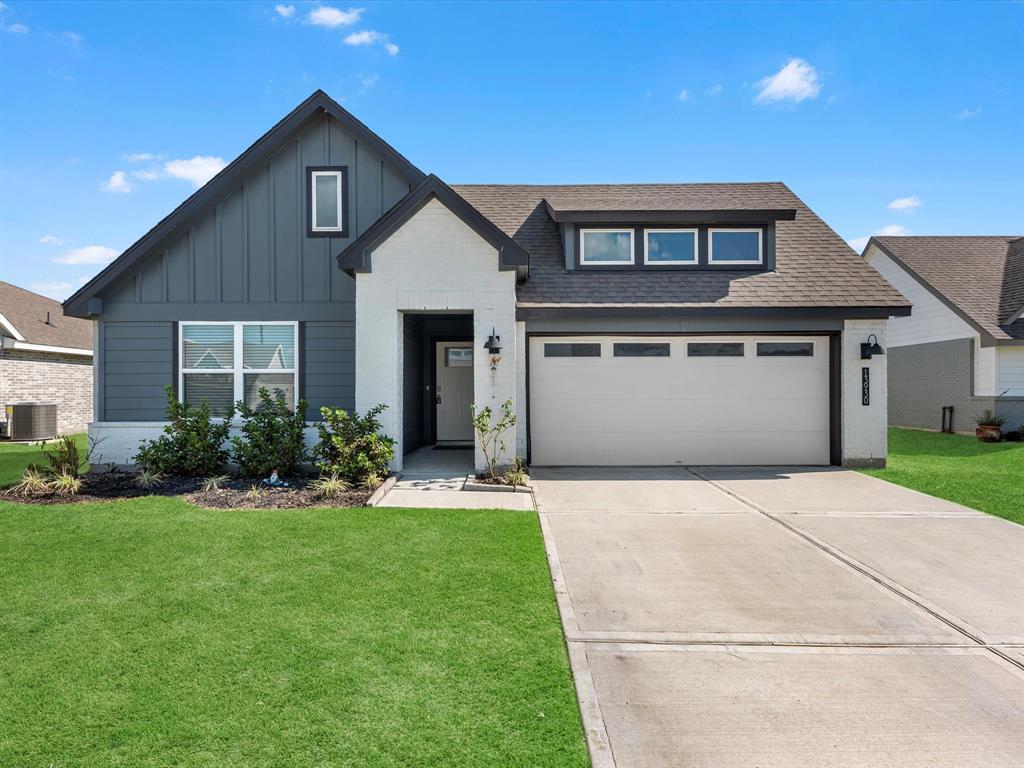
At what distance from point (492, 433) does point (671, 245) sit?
5.50 meters

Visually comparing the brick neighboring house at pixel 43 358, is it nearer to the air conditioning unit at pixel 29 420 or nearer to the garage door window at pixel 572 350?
the air conditioning unit at pixel 29 420

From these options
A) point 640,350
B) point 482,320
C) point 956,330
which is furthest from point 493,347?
point 956,330

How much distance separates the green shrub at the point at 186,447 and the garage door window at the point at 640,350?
271 inches

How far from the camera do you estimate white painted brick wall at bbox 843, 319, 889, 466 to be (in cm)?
973

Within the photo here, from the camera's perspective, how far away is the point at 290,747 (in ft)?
7.71

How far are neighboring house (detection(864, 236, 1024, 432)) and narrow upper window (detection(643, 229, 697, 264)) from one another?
10081mm

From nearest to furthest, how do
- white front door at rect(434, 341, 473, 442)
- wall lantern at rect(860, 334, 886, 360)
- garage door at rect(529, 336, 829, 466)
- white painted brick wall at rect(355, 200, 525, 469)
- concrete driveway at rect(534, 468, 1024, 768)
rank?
1. concrete driveway at rect(534, 468, 1024, 768)
2. white painted brick wall at rect(355, 200, 525, 469)
3. wall lantern at rect(860, 334, 886, 360)
4. garage door at rect(529, 336, 829, 466)
5. white front door at rect(434, 341, 473, 442)

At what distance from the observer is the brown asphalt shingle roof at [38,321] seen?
15789 millimetres

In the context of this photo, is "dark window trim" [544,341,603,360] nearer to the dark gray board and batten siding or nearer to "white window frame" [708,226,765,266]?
"white window frame" [708,226,765,266]

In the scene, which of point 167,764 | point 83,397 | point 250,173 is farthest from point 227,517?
point 83,397

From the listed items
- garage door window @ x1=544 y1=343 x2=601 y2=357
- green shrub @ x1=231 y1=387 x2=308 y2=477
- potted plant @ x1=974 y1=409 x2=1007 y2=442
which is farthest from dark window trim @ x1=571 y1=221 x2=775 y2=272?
potted plant @ x1=974 y1=409 x2=1007 y2=442

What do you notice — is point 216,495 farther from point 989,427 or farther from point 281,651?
point 989,427

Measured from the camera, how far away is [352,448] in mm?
7875

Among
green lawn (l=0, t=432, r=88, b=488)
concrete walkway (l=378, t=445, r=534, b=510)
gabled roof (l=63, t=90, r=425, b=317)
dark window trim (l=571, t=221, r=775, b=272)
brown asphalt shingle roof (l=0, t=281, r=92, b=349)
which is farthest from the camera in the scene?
brown asphalt shingle roof (l=0, t=281, r=92, b=349)
